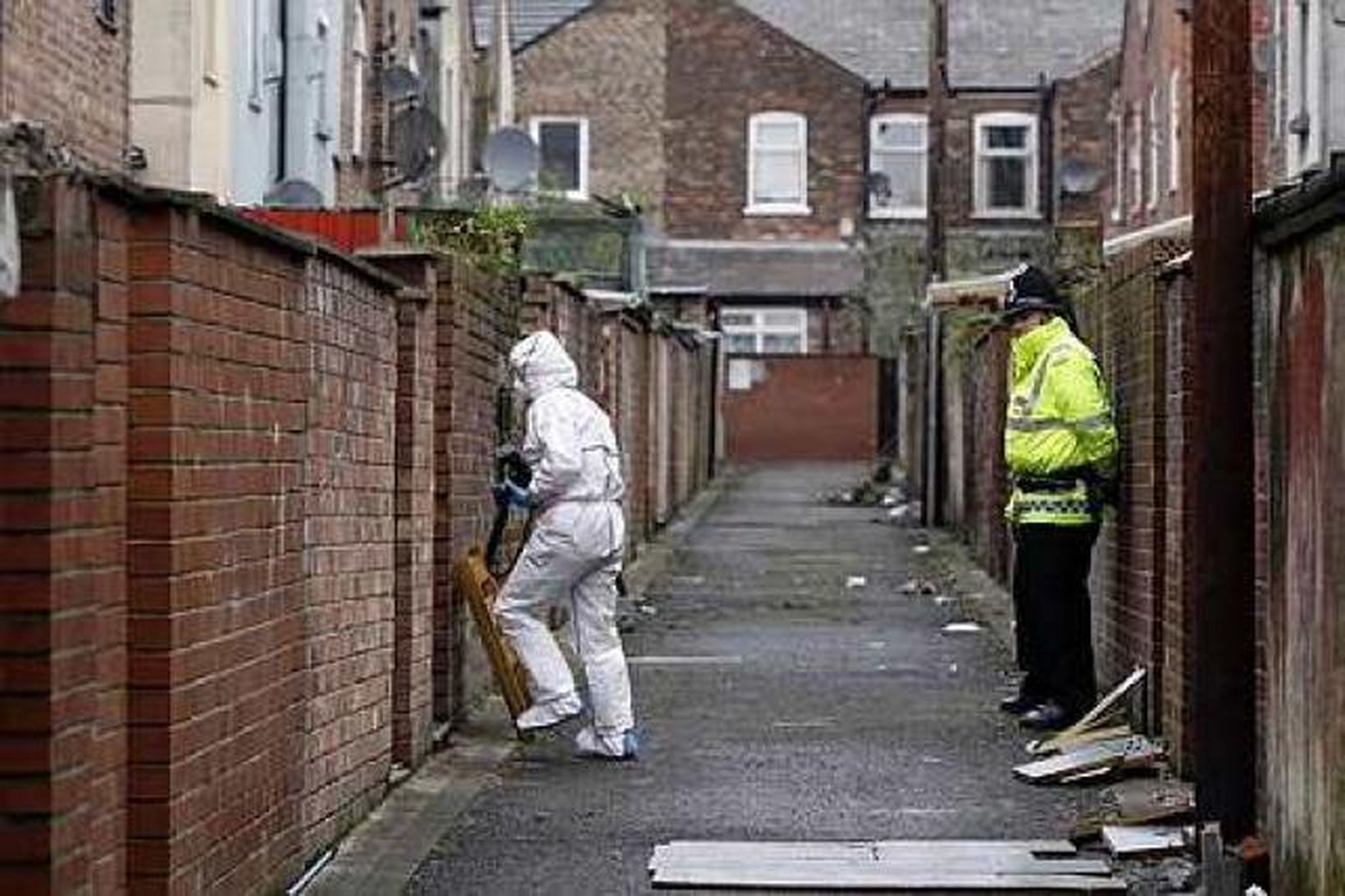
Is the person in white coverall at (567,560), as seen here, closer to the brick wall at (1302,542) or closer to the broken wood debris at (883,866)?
the broken wood debris at (883,866)

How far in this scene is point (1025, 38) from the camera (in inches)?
2299

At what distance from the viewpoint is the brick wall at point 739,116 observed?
57.0 meters

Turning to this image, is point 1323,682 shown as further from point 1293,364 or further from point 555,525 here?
point 555,525

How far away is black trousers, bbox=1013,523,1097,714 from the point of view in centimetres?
1268

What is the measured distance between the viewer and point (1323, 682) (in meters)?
7.38

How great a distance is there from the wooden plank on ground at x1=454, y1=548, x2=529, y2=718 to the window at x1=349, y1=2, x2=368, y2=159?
562 inches

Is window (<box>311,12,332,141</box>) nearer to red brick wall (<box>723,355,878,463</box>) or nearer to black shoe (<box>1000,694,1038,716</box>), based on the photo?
black shoe (<box>1000,694,1038,716</box>)

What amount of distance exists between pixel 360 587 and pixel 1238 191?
10.9 feet

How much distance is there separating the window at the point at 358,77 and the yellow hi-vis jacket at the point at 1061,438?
47.8 ft

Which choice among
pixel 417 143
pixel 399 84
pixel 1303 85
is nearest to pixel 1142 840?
pixel 417 143

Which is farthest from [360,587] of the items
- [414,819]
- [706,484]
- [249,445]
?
[706,484]

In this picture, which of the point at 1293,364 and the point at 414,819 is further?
the point at 414,819

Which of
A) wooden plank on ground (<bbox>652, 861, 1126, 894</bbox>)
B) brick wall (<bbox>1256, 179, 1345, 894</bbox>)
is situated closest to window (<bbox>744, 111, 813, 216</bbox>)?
wooden plank on ground (<bbox>652, 861, 1126, 894</bbox>)

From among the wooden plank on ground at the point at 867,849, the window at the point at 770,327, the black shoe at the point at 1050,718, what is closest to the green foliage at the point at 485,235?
the black shoe at the point at 1050,718
